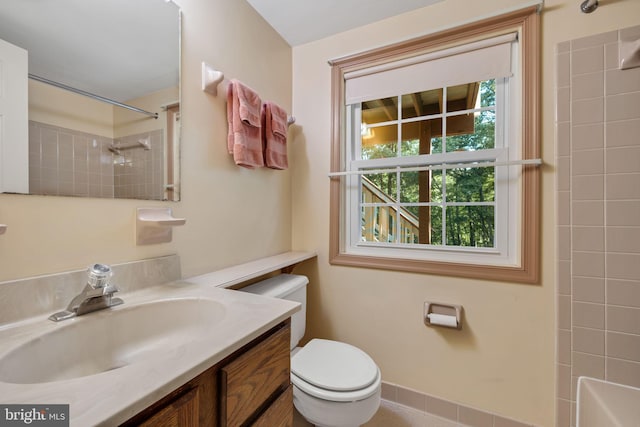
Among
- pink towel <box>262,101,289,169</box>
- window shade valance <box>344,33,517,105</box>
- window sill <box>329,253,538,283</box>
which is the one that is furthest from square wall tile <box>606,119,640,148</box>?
pink towel <box>262,101,289,169</box>

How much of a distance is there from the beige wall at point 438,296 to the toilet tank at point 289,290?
30 centimetres

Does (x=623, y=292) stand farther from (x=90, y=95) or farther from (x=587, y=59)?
(x=90, y=95)

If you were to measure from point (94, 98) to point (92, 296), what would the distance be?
609 millimetres

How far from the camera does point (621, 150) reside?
112cm

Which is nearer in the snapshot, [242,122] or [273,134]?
[242,122]

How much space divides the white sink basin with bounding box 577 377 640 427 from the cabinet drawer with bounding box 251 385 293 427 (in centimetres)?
82

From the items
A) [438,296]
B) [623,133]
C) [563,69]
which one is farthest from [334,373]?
[563,69]

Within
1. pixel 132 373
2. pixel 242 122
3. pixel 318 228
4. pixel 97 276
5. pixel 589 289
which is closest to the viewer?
pixel 132 373

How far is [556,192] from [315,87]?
1468mm

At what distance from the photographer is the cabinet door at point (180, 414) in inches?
17.7

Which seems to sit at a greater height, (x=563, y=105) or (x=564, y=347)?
(x=563, y=105)

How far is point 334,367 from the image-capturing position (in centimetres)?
119

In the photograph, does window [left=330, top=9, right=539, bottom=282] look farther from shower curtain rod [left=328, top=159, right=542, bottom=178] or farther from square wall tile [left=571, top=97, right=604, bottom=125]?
square wall tile [left=571, top=97, right=604, bottom=125]

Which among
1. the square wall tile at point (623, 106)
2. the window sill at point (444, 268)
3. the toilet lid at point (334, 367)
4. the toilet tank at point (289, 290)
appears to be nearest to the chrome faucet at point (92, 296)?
the toilet tank at point (289, 290)
